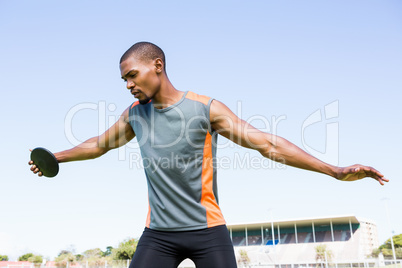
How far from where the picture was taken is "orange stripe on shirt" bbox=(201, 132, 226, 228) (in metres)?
2.87

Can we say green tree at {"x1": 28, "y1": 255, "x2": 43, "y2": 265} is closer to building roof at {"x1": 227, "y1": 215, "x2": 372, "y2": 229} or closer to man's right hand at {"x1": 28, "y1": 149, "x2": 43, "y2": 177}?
building roof at {"x1": 227, "y1": 215, "x2": 372, "y2": 229}

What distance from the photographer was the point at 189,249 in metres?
2.80

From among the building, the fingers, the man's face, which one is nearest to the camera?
the fingers

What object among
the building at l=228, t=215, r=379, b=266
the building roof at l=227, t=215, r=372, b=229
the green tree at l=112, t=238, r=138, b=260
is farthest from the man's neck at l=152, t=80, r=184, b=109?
the building roof at l=227, t=215, r=372, b=229

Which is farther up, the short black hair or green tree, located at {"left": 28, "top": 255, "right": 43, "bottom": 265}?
the short black hair

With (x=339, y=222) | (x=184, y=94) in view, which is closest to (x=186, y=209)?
(x=184, y=94)

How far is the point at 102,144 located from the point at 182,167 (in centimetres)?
102

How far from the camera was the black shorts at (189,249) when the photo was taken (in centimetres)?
275

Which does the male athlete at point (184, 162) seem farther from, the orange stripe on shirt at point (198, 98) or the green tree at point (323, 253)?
the green tree at point (323, 253)

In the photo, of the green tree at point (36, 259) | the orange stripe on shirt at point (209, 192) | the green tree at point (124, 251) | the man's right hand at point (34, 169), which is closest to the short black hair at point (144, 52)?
the orange stripe on shirt at point (209, 192)

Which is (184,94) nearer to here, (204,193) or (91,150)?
(204,193)

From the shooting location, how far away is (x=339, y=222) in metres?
54.8

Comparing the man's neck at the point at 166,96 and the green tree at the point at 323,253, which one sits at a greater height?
the man's neck at the point at 166,96

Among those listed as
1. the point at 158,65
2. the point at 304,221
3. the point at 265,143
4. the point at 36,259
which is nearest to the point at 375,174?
the point at 265,143
